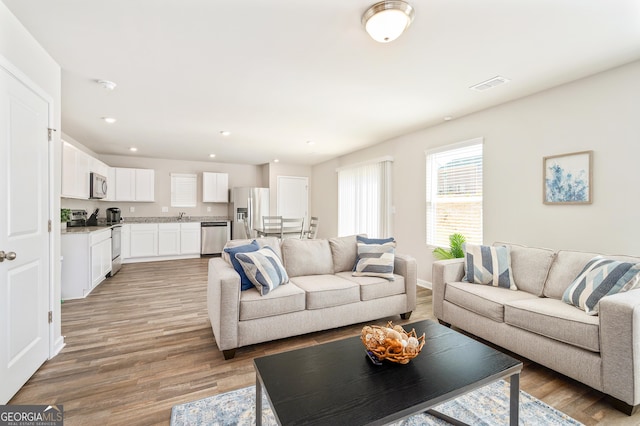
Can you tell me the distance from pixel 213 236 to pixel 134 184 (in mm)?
2070

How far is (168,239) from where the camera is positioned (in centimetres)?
670

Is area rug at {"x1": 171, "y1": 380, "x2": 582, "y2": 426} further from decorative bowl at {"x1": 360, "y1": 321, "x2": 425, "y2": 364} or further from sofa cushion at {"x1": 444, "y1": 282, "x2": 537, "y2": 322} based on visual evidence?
sofa cushion at {"x1": 444, "y1": 282, "x2": 537, "y2": 322}

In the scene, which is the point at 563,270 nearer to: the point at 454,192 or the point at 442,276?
the point at 442,276

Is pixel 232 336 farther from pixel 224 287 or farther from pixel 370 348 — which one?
pixel 370 348

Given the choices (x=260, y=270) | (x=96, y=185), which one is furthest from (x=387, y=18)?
(x=96, y=185)

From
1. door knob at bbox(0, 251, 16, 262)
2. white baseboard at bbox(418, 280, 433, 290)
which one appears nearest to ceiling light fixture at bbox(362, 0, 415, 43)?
door knob at bbox(0, 251, 16, 262)

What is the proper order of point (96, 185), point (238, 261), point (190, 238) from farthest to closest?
1. point (190, 238)
2. point (96, 185)
3. point (238, 261)

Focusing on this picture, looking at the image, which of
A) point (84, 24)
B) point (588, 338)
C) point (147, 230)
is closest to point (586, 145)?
point (588, 338)

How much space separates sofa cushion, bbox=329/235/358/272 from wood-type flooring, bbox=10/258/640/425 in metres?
0.71

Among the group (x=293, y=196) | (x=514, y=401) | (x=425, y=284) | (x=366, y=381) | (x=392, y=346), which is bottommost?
(x=425, y=284)

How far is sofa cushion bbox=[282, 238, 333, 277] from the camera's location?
10.8 feet

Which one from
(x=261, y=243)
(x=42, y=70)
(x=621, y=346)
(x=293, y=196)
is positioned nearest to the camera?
(x=621, y=346)

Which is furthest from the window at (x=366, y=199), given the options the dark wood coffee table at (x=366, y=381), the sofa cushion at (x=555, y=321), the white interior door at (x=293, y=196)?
the dark wood coffee table at (x=366, y=381)

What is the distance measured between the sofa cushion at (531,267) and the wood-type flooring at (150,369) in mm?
705
